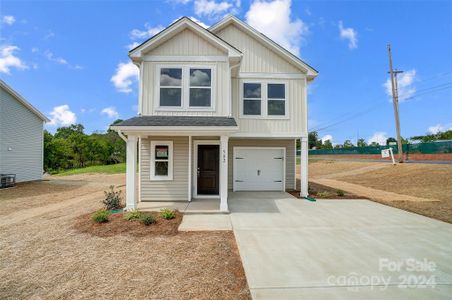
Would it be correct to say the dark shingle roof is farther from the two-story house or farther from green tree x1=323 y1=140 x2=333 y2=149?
green tree x1=323 y1=140 x2=333 y2=149

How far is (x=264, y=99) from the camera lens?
11453 mm

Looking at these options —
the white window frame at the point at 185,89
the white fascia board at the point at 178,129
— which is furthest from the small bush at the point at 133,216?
the white window frame at the point at 185,89

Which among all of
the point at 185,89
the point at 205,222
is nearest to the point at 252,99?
the point at 185,89

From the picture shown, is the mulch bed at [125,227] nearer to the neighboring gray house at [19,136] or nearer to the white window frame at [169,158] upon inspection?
the white window frame at [169,158]

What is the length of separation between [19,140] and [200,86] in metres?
15.8

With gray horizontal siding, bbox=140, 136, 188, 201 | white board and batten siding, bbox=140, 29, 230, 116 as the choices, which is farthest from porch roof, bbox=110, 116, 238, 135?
gray horizontal siding, bbox=140, 136, 188, 201

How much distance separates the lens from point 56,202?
11.4 meters

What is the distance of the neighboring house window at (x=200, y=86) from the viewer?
9.79 metres

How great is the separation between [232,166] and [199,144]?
119 inches

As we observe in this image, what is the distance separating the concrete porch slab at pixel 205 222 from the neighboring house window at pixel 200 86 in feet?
14.2

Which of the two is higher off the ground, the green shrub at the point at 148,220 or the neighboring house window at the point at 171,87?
the neighboring house window at the point at 171,87

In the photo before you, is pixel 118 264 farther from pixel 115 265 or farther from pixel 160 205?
pixel 160 205

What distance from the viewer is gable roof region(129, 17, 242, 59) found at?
9.48 m

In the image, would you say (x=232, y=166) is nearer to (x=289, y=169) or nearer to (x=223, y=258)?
(x=289, y=169)
